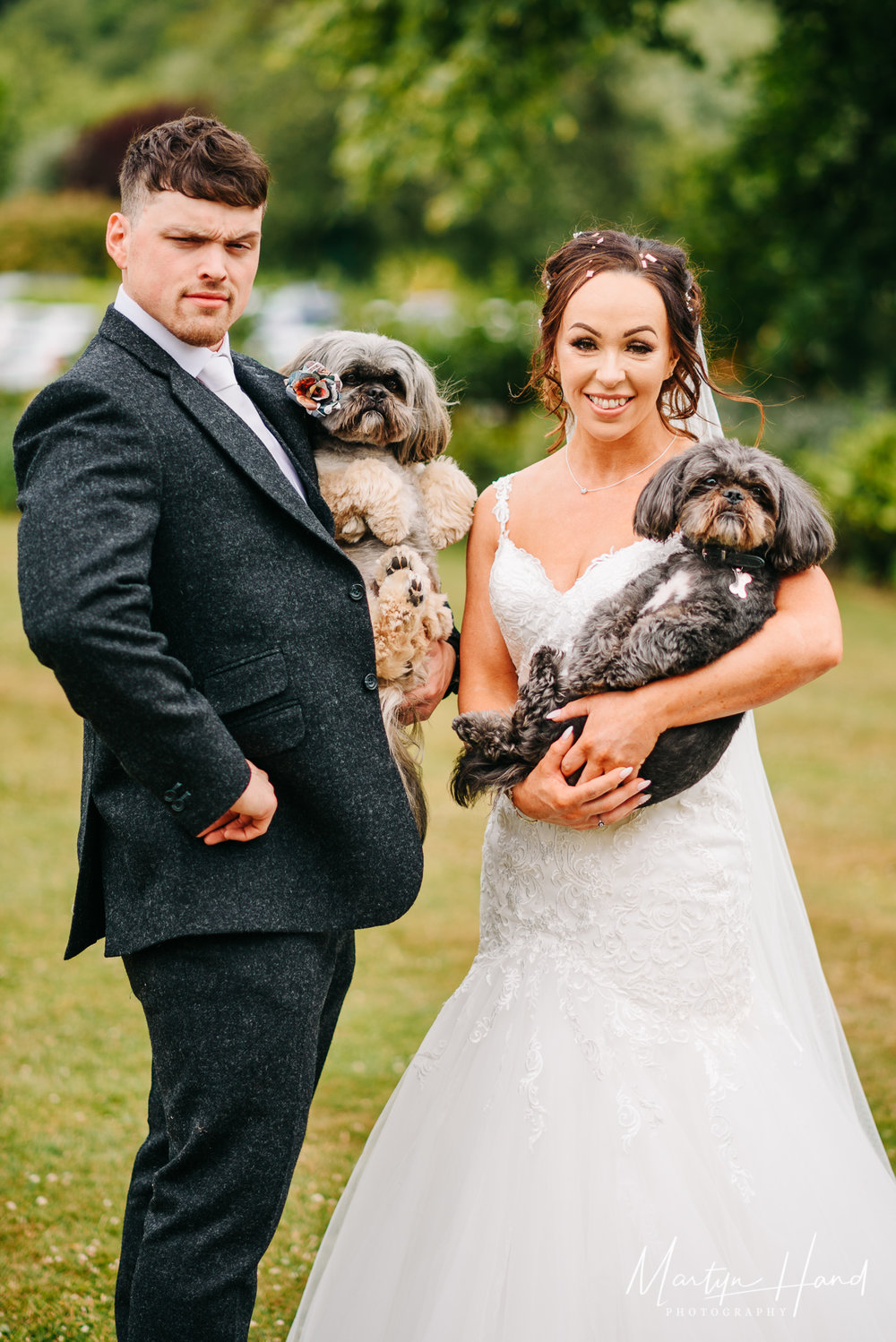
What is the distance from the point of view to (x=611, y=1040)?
271 centimetres

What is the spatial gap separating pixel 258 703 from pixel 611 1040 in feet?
3.84

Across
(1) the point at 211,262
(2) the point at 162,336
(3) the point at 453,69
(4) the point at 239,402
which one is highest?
(3) the point at 453,69

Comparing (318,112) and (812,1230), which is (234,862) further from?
(318,112)

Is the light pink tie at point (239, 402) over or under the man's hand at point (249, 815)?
over

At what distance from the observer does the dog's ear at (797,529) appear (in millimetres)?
2578

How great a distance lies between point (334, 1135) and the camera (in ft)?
14.4

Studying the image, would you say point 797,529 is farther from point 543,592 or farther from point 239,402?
point 239,402

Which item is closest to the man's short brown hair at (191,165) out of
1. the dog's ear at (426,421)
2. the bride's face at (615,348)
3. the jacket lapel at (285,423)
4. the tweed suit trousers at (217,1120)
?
the jacket lapel at (285,423)

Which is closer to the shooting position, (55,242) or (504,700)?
(504,700)

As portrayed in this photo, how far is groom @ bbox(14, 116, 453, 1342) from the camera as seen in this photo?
209 cm

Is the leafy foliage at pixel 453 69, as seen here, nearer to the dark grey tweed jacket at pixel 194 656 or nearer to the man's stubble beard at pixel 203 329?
the man's stubble beard at pixel 203 329

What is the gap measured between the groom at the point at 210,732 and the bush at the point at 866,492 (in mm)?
12050

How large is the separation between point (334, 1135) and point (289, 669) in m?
2.73

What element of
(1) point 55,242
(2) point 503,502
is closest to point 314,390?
(2) point 503,502
